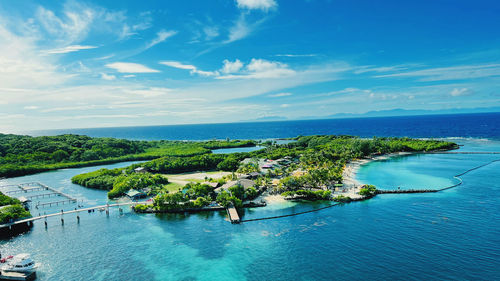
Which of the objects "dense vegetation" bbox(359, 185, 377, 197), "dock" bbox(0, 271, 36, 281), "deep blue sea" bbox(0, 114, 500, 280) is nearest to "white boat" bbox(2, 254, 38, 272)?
"dock" bbox(0, 271, 36, 281)

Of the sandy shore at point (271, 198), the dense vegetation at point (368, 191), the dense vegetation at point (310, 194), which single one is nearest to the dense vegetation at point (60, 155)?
the sandy shore at point (271, 198)

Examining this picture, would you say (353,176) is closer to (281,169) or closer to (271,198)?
(281,169)

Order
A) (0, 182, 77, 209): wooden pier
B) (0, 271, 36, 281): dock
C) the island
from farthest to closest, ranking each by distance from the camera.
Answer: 1. (0, 182, 77, 209): wooden pier
2. the island
3. (0, 271, 36, 281): dock

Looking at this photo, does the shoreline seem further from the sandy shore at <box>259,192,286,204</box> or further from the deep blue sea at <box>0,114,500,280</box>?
the sandy shore at <box>259,192,286,204</box>

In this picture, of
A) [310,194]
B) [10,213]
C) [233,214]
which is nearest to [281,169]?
[310,194]

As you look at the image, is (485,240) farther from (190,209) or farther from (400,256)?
(190,209)

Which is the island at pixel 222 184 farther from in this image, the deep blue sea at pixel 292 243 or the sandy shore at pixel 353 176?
the deep blue sea at pixel 292 243

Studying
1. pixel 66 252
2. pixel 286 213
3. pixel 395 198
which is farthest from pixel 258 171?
pixel 66 252
